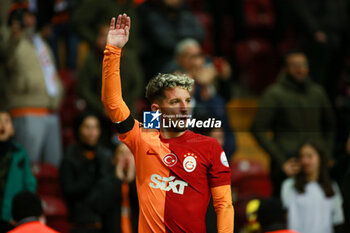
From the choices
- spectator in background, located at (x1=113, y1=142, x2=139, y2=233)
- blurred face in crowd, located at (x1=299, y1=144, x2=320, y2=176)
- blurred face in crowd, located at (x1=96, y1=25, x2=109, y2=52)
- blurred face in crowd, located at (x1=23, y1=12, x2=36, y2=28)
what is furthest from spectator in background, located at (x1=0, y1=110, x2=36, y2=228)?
blurred face in crowd, located at (x1=299, y1=144, x2=320, y2=176)

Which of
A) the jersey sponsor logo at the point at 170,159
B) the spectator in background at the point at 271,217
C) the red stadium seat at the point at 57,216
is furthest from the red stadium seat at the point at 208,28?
the jersey sponsor logo at the point at 170,159

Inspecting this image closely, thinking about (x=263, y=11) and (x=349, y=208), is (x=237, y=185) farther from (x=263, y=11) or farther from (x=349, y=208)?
(x=263, y=11)

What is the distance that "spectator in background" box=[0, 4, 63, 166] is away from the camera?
7.40 meters

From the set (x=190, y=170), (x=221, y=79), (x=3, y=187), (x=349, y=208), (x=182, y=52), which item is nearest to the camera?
(x=190, y=170)

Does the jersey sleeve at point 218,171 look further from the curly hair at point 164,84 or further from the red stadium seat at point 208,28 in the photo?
the red stadium seat at point 208,28

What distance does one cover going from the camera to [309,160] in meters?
6.51

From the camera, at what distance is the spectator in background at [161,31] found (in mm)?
8750

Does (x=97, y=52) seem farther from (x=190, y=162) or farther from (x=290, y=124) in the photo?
(x=190, y=162)

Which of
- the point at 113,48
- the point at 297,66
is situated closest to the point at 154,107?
the point at 113,48

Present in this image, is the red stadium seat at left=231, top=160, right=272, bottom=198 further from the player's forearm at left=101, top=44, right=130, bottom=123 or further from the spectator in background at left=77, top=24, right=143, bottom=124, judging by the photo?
the player's forearm at left=101, top=44, right=130, bottom=123

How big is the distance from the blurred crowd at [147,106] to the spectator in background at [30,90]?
1 cm

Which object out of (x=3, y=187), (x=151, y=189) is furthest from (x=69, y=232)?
(x=151, y=189)

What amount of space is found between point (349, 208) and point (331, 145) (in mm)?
1792

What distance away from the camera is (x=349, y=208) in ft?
16.8
